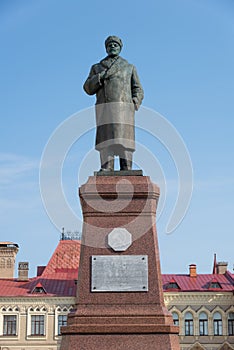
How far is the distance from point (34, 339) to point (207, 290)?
12537 mm

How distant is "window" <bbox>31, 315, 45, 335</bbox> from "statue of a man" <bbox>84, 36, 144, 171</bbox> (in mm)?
34994

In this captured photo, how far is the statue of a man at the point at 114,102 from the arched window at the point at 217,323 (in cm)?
3554

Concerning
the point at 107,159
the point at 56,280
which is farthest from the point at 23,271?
the point at 107,159

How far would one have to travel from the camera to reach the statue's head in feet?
45.2

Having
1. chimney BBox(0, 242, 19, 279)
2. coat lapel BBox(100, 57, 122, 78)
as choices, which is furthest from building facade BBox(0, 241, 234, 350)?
coat lapel BBox(100, 57, 122, 78)

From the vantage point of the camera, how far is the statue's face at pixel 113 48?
45.2 feet

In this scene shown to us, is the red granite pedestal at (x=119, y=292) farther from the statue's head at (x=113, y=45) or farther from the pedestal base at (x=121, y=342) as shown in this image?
the statue's head at (x=113, y=45)

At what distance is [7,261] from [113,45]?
1767 inches

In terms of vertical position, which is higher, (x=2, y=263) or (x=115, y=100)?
(x=2, y=263)

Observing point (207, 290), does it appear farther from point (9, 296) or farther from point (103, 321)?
point (103, 321)

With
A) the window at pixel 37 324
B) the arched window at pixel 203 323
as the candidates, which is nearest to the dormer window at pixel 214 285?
the arched window at pixel 203 323

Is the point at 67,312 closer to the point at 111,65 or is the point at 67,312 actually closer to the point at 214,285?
the point at 214,285

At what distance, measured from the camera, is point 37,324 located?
46469 millimetres

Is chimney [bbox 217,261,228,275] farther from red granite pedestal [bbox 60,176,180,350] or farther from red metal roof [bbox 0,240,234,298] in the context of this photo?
red granite pedestal [bbox 60,176,180,350]
